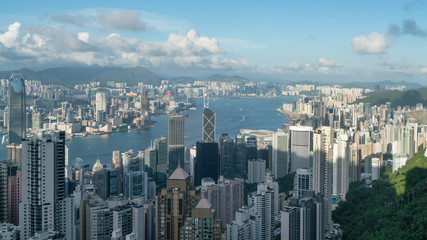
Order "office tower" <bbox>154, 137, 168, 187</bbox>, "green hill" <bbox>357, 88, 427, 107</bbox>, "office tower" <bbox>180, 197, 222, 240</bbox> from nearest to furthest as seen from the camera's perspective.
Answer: "office tower" <bbox>180, 197, 222, 240</bbox>, "office tower" <bbox>154, 137, 168, 187</bbox>, "green hill" <bbox>357, 88, 427, 107</bbox>

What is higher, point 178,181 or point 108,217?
point 178,181

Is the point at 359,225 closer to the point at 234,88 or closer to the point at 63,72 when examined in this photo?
the point at 63,72

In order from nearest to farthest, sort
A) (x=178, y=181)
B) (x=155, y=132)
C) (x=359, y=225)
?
(x=178, y=181)
(x=359, y=225)
(x=155, y=132)

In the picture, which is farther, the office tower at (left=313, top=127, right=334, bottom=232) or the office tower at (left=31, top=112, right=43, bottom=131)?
the office tower at (left=31, top=112, right=43, bottom=131)

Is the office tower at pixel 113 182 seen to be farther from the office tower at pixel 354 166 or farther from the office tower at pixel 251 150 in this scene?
the office tower at pixel 354 166

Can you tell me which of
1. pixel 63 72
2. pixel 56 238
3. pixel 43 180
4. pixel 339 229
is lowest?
pixel 339 229

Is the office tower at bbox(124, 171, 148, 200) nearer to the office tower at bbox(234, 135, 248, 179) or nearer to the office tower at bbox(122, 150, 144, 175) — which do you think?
the office tower at bbox(122, 150, 144, 175)

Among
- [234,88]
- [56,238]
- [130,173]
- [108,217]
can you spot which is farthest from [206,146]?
[234,88]

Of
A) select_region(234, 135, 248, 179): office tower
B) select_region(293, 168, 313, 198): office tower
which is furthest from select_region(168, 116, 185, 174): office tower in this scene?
select_region(293, 168, 313, 198): office tower
